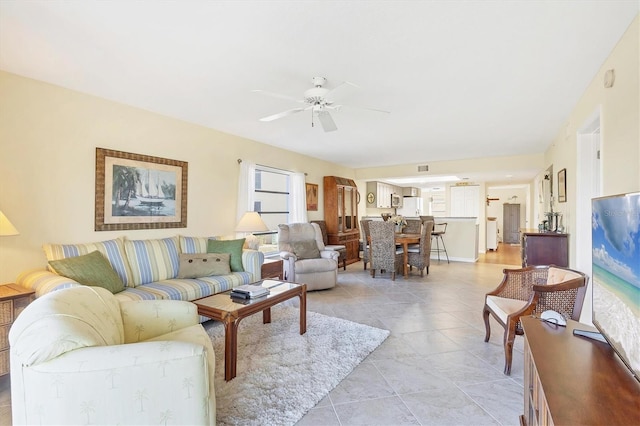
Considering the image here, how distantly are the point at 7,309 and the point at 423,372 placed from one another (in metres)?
3.08

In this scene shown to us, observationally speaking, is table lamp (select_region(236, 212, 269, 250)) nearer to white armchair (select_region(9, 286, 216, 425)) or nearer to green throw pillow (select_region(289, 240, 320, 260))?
green throw pillow (select_region(289, 240, 320, 260))

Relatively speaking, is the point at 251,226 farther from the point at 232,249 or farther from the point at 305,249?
the point at 305,249

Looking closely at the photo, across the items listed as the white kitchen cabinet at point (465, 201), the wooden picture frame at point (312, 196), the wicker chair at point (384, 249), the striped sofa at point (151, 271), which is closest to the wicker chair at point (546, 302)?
the striped sofa at point (151, 271)

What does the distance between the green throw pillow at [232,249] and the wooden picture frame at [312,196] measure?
269cm

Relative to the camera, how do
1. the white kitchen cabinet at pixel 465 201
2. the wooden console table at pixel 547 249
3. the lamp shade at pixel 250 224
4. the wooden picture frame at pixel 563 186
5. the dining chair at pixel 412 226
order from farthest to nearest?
the white kitchen cabinet at pixel 465 201 → the dining chair at pixel 412 226 → the lamp shade at pixel 250 224 → the wooden picture frame at pixel 563 186 → the wooden console table at pixel 547 249

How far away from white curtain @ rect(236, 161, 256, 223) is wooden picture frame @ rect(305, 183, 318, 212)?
1601mm

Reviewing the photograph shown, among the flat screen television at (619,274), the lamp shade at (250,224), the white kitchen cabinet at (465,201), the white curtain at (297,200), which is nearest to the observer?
the flat screen television at (619,274)

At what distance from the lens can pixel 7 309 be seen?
2178mm

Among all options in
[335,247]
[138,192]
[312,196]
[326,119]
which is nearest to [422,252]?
[335,247]

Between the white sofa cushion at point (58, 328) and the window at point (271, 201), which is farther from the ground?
the window at point (271, 201)

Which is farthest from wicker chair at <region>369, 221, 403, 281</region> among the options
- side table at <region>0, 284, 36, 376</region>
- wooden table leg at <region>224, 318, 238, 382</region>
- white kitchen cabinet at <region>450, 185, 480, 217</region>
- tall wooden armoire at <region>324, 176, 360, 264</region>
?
white kitchen cabinet at <region>450, 185, 480, 217</region>

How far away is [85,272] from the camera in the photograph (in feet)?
8.63

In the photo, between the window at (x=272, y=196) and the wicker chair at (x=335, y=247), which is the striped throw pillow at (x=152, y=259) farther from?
the wicker chair at (x=335, y=247)

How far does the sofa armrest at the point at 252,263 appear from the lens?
380 centimetres
